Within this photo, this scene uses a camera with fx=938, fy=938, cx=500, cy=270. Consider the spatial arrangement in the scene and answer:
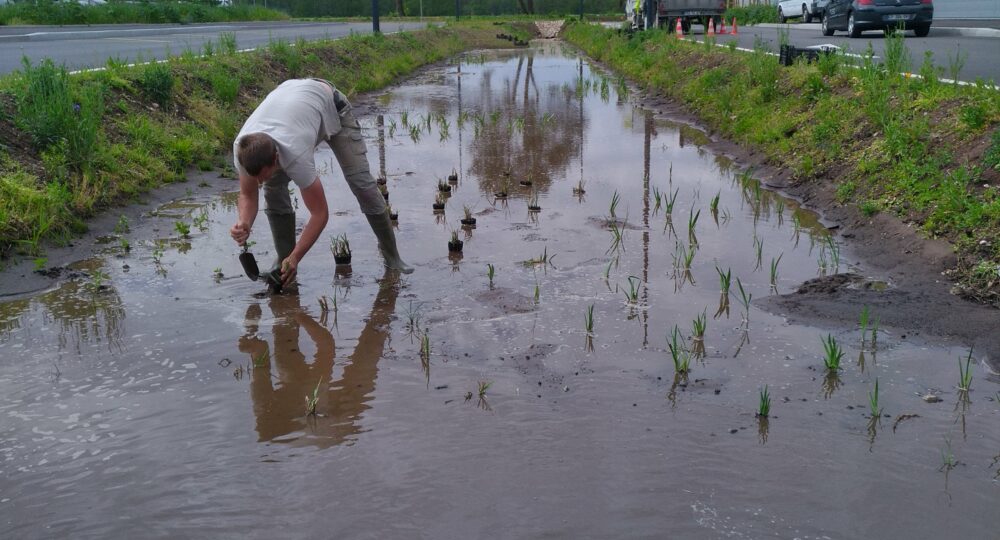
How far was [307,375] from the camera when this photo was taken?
4.86 m

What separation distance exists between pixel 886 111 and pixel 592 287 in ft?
13.8

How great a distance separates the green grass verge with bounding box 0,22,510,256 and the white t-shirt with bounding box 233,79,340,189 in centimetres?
230

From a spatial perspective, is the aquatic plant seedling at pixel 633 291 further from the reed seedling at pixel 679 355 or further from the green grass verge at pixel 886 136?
the green grass verge at pixel 886 136

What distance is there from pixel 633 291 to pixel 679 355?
0.94m

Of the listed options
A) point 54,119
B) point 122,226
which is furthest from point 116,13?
point 122,226

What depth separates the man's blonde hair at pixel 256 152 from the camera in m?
5.09

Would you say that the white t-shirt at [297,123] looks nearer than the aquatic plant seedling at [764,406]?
No

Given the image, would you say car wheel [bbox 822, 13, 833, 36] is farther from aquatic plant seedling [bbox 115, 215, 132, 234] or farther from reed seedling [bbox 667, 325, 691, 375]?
reed seedling [bbox 667, 325, 691, 375]

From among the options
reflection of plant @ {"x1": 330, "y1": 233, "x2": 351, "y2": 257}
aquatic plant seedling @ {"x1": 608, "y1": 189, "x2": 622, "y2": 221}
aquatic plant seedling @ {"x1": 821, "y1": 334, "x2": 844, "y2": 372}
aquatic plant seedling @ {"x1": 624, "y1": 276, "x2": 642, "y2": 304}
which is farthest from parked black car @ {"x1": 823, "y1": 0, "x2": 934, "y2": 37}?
aquatic plant seedling @ {"x1": 821, "y1": 334, "x2": 844, "y2": 372}

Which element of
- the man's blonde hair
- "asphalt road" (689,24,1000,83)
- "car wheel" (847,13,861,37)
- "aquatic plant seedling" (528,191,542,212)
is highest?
"car wheel" (847,13,861,37)

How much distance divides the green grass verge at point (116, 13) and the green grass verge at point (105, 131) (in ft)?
53.7

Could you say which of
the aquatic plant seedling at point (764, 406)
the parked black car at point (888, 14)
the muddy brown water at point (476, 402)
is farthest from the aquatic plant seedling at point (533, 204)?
the parked black car at point (888, 14)

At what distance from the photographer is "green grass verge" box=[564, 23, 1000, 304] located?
6414 mm

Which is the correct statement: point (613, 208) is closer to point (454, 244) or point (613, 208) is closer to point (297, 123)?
point (454, 244)
